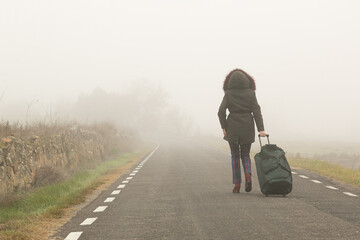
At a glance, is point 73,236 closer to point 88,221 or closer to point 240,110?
point 88,221

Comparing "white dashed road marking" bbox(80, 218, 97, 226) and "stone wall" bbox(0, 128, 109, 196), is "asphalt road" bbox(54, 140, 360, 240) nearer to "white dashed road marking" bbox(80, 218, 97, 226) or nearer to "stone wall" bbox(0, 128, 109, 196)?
"white dashed road marking" bbox(80, 218, 97, 226)

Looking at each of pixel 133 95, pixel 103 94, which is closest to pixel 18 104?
pixel 103 94

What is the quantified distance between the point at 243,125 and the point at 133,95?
86.7 meters

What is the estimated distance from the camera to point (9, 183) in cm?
1083

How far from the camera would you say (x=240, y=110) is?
9.91 metres

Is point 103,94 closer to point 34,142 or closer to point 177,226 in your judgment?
point 34,142

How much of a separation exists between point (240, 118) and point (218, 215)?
2.93 metres

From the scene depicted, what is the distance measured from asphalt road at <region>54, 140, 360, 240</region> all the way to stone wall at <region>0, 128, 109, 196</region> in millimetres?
2041

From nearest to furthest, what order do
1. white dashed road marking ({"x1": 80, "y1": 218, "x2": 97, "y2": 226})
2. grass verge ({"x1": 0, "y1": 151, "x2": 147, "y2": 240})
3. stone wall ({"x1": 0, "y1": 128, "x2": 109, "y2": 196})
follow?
grass verge ({"x1": 0, "y1": 151, "x2": 147, "y2": 240}), white dashed road marking ({"x1": 80, "y1": 218, "x2": 97, "y2": 226}), stone wall ({"x1": 0, "y1": 128, "x2": 109, "y2": 196})

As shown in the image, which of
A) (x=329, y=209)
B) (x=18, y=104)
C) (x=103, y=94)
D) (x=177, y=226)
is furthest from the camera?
(x=103, y=94)

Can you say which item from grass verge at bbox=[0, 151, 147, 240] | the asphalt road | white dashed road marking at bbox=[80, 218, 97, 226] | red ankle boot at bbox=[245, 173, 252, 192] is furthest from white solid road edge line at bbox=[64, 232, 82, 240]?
red ankle boot at bbox=[245, 173, 252, 192]

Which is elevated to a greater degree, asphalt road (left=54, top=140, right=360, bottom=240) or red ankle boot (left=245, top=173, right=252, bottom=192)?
red ankle boot (left=245, top=173, right=252, bottom=192)

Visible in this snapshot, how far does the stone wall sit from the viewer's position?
10859 millimetres

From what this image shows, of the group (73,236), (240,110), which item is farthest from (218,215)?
(240,110)
